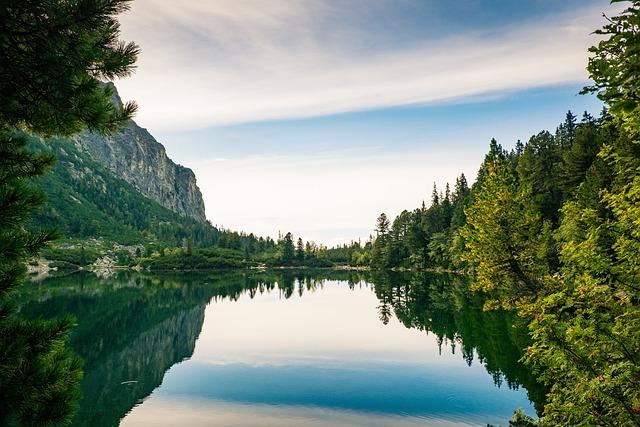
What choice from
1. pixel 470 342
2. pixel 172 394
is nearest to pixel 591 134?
pixel 470 342

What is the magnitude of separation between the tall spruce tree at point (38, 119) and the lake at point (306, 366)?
17547mm

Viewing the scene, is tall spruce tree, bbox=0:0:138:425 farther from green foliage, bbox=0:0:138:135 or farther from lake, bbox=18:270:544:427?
lake, bbox=18:270:544:427

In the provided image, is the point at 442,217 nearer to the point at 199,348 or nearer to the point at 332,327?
Answer: the point at 332,327

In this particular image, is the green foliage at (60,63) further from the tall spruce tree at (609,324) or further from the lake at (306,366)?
the lake at (306,366)

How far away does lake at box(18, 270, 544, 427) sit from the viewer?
77.6ft

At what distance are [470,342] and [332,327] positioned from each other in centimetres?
1683

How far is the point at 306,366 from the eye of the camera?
3356 centimetres

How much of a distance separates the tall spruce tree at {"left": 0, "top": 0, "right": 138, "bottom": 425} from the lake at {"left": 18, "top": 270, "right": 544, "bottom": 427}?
17547 millimetres

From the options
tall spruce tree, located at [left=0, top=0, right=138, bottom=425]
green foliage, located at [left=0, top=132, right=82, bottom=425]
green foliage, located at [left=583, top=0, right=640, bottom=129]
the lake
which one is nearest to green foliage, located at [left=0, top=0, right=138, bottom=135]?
tall spruce tree, located at [left=0, top=0, right=138, bottom=425]

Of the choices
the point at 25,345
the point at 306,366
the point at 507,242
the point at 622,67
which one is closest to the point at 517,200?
the point at 507,242

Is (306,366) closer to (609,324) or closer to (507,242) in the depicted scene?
(507,242)

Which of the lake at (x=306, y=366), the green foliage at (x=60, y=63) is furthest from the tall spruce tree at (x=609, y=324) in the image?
the lake at (x=306, y=366)

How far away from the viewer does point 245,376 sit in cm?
3166

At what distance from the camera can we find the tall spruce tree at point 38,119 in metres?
6.81
